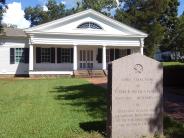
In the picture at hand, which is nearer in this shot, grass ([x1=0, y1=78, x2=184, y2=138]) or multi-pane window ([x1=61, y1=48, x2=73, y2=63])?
grass ([x1=0, y1=78, x2=184, y2=138])

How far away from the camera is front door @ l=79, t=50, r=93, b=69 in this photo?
3750cm

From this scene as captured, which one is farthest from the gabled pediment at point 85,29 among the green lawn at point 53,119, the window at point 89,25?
the green lawn at point 53,119

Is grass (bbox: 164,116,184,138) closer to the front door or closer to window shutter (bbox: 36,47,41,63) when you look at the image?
window shutter (bbox: 36,47,41,63)

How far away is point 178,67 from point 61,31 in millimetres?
15229

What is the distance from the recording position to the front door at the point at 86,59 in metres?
37.5

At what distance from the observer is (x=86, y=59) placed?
3775 cm

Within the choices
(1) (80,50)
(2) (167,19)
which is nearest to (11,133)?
(1) (80,50)

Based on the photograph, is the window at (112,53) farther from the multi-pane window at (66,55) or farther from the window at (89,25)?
the multi-pane window at (66,55)

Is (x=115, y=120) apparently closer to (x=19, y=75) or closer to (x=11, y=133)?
(x=11, y=133)

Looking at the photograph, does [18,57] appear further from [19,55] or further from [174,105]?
[174,105]

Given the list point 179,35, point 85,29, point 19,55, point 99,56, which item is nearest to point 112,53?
point 99,56

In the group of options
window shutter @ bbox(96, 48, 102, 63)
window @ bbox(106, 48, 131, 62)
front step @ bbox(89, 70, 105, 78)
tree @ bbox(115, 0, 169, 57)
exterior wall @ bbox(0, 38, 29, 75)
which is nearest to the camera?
front step @ bbox(89, 70, 105, 78)

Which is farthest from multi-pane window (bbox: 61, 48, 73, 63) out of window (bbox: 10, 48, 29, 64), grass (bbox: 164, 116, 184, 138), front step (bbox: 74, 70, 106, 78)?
grass (bbox: 164, 116, 184, 138)

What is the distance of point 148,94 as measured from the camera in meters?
8.38
